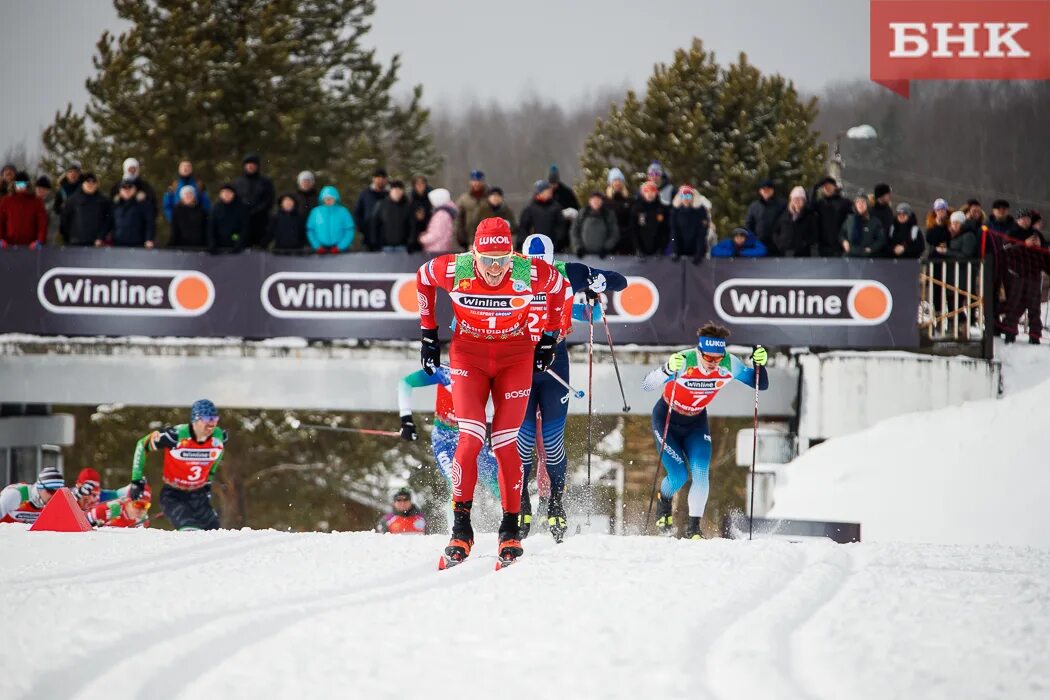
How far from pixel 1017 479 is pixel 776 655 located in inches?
369

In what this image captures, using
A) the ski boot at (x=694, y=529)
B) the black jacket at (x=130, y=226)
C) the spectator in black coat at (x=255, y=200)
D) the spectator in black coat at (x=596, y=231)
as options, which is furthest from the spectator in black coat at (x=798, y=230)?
the black jacket at (x=130, y=226)

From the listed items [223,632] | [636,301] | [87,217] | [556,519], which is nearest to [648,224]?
[636,301]

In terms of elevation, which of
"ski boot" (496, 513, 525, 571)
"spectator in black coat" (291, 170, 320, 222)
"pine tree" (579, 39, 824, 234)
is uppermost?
"pine tree" (579, 39, 824, 234)

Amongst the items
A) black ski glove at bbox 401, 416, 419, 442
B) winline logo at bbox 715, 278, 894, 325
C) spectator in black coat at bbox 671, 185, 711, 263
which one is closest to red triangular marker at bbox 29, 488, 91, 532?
black ski glove at bbox 401, 416, 419, 442

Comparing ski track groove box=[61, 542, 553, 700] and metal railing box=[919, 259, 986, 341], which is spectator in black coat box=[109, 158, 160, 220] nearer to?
metal railing box=[919, 259, 986, 341]

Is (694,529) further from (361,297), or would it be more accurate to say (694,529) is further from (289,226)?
(289,226)

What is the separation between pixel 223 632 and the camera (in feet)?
15.4

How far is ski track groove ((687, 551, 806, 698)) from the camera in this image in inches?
159

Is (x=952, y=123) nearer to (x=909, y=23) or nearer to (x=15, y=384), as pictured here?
(x=909, y=23)

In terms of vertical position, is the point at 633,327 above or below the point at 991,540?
above

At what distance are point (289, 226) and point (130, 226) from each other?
1.89 m

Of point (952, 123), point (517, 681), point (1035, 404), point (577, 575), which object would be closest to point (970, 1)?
point (1035, 404)

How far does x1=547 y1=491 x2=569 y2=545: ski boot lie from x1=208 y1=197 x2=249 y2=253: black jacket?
7.44m

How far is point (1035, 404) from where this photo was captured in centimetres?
1370
